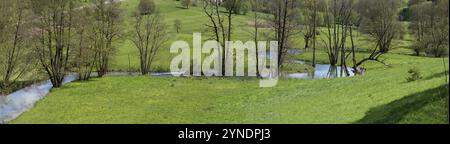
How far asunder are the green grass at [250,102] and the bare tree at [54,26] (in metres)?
3.69

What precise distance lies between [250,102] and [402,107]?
1755cm

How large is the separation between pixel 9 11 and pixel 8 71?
8.12 m

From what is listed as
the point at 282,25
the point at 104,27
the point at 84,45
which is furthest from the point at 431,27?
the point at 84,45

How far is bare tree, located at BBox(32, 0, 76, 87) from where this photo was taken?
179 feet

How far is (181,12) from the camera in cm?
17912

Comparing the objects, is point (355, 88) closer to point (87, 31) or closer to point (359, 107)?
point (359, 107)

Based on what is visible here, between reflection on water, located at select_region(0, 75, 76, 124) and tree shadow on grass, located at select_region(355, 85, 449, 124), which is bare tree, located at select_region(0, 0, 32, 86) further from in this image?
tree shadow on grass, located at select_region(355, 85, 449, 124)

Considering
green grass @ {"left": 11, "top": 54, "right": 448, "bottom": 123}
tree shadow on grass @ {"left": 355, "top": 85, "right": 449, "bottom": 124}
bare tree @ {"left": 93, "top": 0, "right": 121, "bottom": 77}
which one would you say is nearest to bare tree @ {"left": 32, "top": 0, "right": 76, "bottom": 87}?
green grass @ {"left": 11, "top": 54, "right": 448, "bottom": 123}

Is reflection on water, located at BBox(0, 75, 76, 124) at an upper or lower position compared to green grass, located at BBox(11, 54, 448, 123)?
lower

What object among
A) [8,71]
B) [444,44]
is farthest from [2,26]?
[444,44]

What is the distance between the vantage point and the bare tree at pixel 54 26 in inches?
2144

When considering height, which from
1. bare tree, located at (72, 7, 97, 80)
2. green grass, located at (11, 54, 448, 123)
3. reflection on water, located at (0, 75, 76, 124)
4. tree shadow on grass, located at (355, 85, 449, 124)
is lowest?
reflection on water, located at (0, 75, 76, 124)

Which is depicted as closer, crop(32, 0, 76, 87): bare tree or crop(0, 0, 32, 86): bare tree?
crop(32, 0, 76, 87): bare tree

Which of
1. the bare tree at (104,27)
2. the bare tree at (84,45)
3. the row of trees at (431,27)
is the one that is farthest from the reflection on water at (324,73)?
the bare tree at (84,45)
